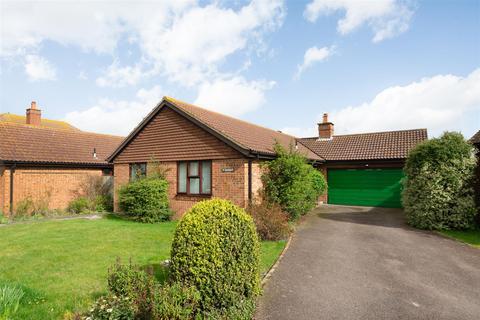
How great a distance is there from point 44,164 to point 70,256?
34.9ft

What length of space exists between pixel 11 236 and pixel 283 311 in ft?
33.6

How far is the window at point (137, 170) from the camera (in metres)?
14.5

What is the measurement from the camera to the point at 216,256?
13.9 feet

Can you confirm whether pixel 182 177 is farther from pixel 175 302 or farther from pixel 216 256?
pixel 175 302

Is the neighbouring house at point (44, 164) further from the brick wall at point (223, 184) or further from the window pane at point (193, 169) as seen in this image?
the window pane at point (193, 169)

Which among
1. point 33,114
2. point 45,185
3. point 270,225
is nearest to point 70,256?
point 270,225

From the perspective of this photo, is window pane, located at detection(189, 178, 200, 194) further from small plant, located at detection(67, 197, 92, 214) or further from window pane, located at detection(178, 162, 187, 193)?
small plant, located at detection(67, 197, 92, 214)

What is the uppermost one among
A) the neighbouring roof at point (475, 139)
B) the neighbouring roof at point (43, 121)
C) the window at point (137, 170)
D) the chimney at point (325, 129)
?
the neighbouring roof at point (43, 121)

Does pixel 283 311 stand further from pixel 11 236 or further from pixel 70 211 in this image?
pixel 70 211

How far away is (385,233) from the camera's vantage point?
398 inches

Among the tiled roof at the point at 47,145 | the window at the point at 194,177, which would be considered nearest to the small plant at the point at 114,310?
the window at the point at 194,177

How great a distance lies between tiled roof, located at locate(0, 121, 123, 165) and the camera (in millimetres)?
15336

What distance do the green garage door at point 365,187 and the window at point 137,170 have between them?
11.5 m

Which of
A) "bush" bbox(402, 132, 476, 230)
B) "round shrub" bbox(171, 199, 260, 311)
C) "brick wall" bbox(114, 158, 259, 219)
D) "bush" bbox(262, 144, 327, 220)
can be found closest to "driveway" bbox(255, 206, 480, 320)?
"round shrub" bbox(171, 199, 260, 311)
